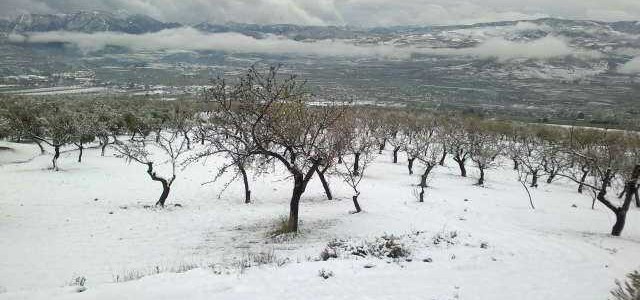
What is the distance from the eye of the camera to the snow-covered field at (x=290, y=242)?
12.8 m

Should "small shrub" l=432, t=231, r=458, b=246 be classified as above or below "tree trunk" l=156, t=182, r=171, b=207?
above

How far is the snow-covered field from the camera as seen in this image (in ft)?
41.9

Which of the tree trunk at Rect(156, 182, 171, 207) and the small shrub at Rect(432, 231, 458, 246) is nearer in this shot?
the small shrub at Rect(432, 231, 458, 246)

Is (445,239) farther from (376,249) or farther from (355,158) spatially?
(355,158)

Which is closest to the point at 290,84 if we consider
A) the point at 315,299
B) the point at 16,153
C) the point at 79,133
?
the point at 315,299

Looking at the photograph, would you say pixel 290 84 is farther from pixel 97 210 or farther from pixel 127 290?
pixel 97 210

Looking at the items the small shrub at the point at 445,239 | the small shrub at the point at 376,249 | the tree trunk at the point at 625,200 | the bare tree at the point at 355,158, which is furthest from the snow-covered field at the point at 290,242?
the bare tree at the point at 355,158

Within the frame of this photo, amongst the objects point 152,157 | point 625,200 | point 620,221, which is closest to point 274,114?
point 625,200

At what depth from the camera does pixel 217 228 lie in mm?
26422

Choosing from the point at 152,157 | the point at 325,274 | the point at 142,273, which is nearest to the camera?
the point at 325,274

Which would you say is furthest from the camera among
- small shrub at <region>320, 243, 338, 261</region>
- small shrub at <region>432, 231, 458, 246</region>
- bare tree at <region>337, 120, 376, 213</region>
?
bare tree at <region>337, 120, 376, 213</region>

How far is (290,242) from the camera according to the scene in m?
21.7

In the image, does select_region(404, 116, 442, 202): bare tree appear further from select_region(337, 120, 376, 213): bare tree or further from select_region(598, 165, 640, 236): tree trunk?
select_region(598, 165, 640, 236): tree trunk

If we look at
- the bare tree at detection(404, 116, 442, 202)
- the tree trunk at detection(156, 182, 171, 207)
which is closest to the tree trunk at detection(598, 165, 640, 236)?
the tree trunk at detection(156, 182, 171, 207)
